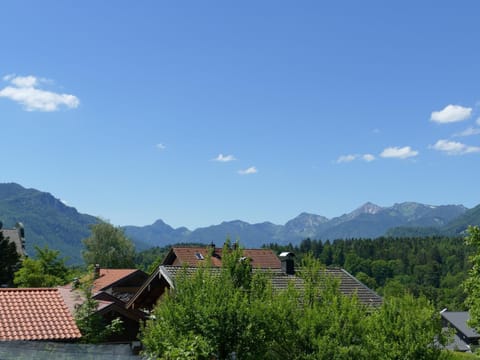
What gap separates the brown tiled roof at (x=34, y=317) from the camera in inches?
653

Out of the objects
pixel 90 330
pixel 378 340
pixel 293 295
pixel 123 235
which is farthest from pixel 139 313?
pixel 123 235

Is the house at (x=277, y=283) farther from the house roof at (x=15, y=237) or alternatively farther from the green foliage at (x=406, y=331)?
the house roof at (x=15, y=237)

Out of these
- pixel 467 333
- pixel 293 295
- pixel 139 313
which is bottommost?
pixel 467 333

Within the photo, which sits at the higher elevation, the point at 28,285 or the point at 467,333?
the point at 28,285

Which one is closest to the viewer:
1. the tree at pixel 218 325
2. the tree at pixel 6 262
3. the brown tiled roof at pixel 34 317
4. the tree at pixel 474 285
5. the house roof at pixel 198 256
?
the tree at pixel 218 325

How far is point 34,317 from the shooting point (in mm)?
17281

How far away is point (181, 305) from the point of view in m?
14.8

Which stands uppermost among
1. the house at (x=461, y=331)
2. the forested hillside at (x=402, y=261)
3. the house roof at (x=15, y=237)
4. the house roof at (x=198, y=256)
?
the house roof at (x=15, y=237)

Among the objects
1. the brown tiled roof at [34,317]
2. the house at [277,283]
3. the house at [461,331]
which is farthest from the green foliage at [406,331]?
the house at [461,331]

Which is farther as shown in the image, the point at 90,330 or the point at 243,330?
the point at 90,330

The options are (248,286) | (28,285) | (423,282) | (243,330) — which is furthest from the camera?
(423,282)

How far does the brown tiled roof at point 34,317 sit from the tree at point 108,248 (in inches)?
2017

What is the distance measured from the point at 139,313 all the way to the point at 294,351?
1554cm

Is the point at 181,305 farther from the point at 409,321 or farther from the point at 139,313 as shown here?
the point at 139,313
